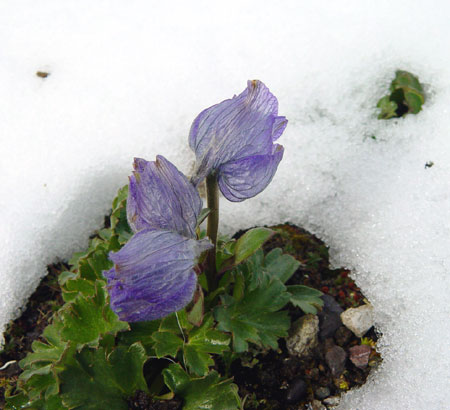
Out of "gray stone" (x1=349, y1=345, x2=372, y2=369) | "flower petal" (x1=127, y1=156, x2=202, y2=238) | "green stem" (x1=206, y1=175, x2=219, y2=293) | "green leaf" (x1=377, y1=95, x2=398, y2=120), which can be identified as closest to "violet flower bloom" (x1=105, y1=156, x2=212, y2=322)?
"flower petal" (x1=127, y1=156, x2=202, y2=238)

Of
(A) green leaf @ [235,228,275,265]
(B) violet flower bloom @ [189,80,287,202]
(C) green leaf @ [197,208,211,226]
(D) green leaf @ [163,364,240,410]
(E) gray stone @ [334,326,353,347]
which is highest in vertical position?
(B) violet flower bloom @ [189,80,287,202]

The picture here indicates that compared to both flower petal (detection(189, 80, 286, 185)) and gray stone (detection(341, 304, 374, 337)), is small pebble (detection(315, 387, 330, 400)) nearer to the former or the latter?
gray stone (detection(341, 304, 374, 337))

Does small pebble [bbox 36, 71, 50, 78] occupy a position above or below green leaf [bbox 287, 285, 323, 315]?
above

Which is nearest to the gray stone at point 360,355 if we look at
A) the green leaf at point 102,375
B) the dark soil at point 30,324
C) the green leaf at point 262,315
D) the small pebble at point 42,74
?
the green leaf at point 262,315

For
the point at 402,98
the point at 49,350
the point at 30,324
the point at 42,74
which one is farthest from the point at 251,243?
the point at 42,74

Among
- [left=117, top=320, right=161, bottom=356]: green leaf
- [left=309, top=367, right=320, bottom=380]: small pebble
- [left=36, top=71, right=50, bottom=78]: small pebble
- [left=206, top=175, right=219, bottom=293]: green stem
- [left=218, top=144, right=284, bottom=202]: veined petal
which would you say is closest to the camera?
[left=218, top=144, right=284, bottom=202]: veined petal

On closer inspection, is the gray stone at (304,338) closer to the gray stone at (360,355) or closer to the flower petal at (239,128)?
the gray stone at (360,355)

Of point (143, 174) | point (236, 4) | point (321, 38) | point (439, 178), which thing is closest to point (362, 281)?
point (439, 178)

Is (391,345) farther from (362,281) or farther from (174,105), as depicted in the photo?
(174,105)
